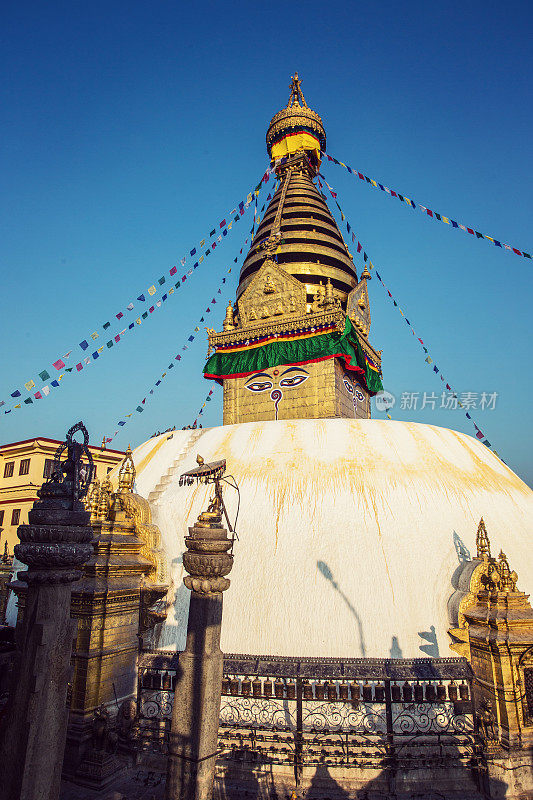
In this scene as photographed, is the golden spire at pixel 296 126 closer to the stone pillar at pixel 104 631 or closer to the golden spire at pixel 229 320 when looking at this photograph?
the golden spire at pixel 229 320

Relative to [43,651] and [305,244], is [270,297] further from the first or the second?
[43,651]

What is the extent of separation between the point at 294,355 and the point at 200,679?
1374cm

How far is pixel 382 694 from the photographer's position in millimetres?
5980

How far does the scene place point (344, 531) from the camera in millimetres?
9812

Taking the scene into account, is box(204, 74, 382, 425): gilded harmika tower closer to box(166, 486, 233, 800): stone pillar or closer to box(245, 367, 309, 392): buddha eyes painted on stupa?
box(245, 367, 309, 392): buddha eyes painted on stupa

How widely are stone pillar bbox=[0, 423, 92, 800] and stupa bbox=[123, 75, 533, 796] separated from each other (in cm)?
390

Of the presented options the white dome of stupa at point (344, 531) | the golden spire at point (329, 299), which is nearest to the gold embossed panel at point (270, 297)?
the golden spire at point (329, 299)

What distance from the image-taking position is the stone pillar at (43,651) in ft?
10.5

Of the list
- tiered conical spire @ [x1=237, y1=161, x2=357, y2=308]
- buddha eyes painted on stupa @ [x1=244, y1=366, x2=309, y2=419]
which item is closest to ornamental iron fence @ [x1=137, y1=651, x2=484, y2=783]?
buddha eyes painted on stupa @ [x1=244, y1=366, x2=309, y2=419]

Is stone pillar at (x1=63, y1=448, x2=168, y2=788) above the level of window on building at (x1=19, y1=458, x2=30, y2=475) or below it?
below

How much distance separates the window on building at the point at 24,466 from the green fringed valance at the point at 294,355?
50.3 ft

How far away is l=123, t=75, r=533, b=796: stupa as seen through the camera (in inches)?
345

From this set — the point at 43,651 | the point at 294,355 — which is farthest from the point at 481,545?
the point at 294,355

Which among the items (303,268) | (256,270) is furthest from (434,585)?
(256,270)
